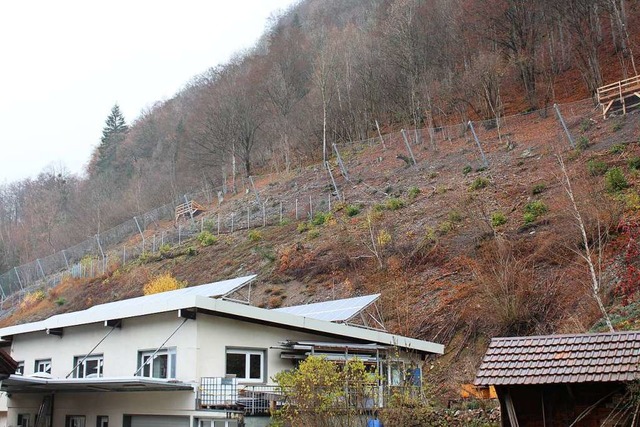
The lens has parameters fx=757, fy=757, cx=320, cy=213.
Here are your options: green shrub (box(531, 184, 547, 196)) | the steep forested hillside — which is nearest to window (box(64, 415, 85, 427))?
the steep forested hillside

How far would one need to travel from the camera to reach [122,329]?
21.6 m

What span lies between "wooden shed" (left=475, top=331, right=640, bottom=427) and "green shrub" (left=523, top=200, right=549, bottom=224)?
60.8 ft

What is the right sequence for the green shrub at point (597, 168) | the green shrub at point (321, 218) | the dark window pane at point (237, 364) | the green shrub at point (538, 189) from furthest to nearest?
the green shrub at point (321, 218)
the green shrub at point (538, 189)
the green shrub at point (597, 168)
the dark window pane at point (237, 364)

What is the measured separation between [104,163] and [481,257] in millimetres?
79540

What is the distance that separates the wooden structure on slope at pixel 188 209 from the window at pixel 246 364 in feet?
133

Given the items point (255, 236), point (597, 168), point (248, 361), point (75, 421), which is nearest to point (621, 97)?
point (597, 168)

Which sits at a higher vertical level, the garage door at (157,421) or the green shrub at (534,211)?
the green shrub at (534,211)

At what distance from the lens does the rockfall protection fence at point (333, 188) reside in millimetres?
42938

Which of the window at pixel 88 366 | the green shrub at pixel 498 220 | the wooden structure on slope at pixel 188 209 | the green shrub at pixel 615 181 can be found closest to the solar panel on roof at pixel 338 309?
the window at pixel 88 366

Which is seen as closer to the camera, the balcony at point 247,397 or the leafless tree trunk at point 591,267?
the balcony at point 247,397

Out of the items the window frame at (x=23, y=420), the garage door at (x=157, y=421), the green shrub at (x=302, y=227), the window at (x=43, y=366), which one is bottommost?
the garage door at (x=157, y=421)

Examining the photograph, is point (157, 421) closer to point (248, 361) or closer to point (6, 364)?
point (248, 361)

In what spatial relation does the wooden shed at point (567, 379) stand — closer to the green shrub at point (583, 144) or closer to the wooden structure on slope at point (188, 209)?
the green shrub at point (583, 144)

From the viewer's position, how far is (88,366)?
22875 mm
